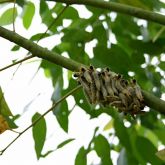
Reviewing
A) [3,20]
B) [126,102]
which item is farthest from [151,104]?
[3,20]

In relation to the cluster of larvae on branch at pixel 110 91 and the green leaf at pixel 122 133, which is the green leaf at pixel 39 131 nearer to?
the green leaf at pixel 122 133

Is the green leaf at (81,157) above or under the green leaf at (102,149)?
under

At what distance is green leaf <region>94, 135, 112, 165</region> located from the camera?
3.26 ft

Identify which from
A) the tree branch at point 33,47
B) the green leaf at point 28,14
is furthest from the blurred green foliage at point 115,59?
the tree branch at point 33,47

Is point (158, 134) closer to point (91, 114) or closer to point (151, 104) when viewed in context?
point (91, 114)

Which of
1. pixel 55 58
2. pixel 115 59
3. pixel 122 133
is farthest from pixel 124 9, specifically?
pixel 122 133

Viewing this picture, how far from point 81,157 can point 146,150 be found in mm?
152

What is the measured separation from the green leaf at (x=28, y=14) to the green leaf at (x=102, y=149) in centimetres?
37

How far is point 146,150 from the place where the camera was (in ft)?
3.28

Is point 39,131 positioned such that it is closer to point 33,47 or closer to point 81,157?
point 81,157

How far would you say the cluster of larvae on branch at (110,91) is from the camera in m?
0.61

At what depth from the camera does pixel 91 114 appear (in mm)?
1057

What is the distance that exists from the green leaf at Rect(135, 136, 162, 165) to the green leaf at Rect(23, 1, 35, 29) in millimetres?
431

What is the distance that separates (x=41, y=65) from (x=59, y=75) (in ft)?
0.19
